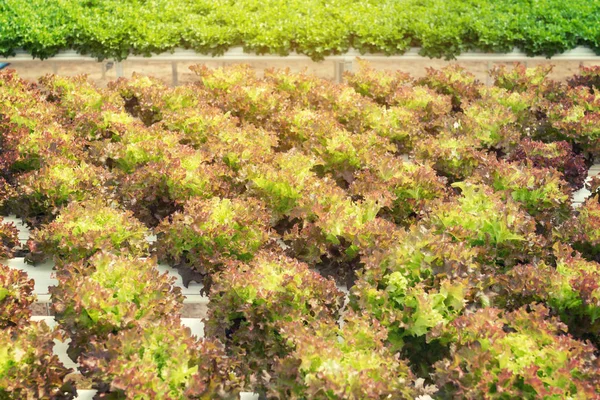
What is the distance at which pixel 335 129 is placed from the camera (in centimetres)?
796

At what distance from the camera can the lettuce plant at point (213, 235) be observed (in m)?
5.98

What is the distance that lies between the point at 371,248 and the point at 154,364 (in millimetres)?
2092

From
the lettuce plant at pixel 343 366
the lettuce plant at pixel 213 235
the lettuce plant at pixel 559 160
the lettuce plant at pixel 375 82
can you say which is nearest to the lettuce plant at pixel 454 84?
the lettuce plant at pixel 375 82

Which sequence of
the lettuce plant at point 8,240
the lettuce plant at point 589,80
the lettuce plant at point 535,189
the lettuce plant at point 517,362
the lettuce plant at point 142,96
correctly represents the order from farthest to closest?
the lettuce plant at point 589,80 < the lettuce plant at point 142,96 < the lettuce plant at point 535,189 < the lettuce plant at point 8,240 < the lettuce plant at point 517,362

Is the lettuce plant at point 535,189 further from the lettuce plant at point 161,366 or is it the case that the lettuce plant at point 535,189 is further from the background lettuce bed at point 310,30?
the background lettuce bed at point 310,30

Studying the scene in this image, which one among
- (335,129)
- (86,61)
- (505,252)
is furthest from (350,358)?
(86,61)

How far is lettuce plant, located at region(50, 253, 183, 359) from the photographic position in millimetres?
4941

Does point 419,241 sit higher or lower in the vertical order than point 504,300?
higher

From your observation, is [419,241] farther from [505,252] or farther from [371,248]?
[505,252]

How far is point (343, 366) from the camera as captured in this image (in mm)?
4363

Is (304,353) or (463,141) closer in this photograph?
(304,353)

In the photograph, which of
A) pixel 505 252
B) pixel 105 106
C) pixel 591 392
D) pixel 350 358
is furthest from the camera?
pixel 105 106

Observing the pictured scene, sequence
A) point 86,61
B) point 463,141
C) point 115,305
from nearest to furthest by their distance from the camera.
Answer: point 115,305
point 463,141
point 86,61

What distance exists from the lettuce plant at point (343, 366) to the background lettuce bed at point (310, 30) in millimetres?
7846
